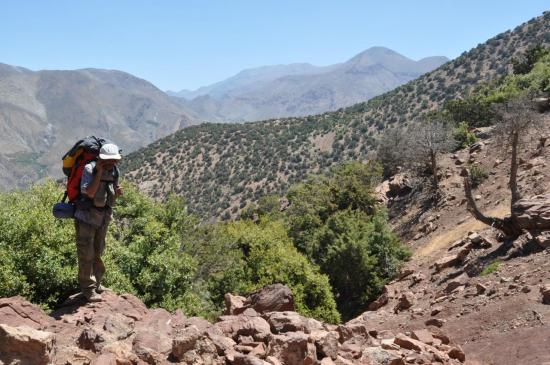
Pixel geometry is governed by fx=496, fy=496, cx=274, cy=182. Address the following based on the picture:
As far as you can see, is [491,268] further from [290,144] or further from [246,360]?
[290,144]

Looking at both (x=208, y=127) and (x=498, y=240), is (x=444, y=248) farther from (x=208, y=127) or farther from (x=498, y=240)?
(x=208, y=127)

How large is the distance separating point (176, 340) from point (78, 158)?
3306mm

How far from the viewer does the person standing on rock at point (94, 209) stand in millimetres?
7418

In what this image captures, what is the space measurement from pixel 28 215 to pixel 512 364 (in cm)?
984

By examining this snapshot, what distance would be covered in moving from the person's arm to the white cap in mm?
122

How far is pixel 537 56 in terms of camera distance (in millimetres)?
47500

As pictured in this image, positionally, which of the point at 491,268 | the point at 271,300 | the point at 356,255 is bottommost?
the point at 356,255

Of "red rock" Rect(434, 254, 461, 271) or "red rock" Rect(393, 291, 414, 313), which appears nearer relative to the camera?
"red rock" Rect(393, 291, 414, 313)

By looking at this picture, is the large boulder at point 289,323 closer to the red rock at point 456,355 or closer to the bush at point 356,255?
the red rock at point 456,355

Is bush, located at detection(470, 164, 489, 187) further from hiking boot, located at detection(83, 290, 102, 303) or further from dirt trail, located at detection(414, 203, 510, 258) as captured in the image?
hiking boot, located at detection(83, 290, 102, 303)

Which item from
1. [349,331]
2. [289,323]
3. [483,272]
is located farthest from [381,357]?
[483,272]

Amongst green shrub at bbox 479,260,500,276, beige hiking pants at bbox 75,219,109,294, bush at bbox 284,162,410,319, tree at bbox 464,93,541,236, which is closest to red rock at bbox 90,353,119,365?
beige hiking pants at bbox 75,219,109,294

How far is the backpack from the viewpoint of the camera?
25.0ft

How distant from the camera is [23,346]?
18.7 ft
